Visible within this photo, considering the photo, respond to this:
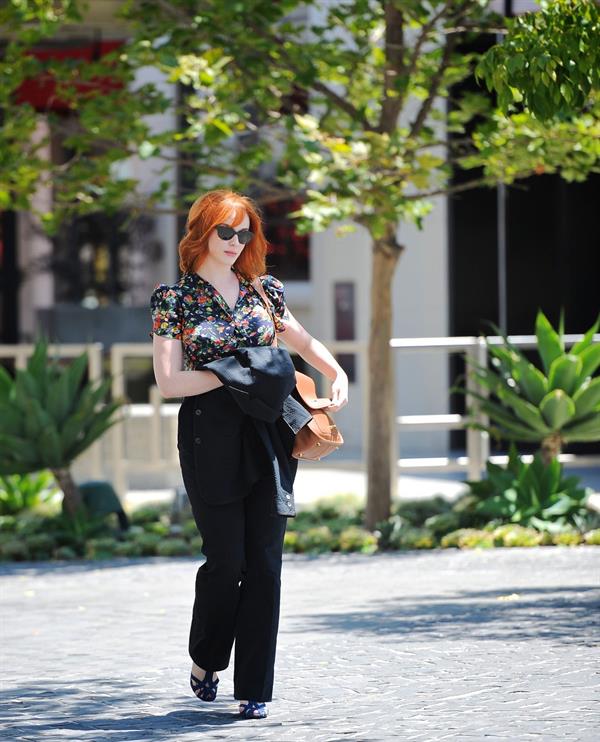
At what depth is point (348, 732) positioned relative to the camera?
5586 millimetres

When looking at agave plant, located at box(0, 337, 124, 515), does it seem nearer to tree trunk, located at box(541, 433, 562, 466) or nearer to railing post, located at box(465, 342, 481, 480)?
railing post, located at box(465, 342, 481, 480)

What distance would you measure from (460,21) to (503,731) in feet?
24.5

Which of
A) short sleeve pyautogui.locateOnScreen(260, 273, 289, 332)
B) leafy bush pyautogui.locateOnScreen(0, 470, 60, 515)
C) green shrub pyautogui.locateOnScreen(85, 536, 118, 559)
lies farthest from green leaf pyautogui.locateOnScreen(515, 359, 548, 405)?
short sleeve pyautogui.locateOnScreen(260, 273, 289, 332)

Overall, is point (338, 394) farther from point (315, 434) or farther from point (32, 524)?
point (32, 524)

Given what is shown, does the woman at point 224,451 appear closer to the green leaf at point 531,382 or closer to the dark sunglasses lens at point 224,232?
the dark sunglasses lens at point 224,232

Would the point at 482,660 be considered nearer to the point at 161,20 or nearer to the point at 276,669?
the point at 276,669

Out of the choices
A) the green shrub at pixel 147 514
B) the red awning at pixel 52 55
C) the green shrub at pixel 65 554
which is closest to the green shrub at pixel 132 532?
the green shrub at pixel 147 514

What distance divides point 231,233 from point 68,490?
223 inches

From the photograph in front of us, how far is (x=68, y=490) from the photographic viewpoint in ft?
37.1

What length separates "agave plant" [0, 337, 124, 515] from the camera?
1110cm

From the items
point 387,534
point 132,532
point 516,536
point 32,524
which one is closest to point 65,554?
point 132,532

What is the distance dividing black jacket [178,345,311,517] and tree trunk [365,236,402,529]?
5515mm

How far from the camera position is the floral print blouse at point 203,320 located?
233 inches

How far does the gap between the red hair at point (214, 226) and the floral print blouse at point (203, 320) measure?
3.1 inches
